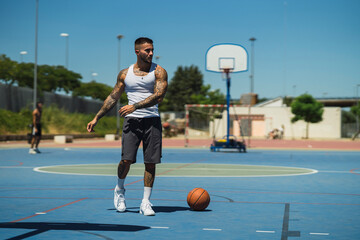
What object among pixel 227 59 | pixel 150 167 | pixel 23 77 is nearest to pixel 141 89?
pixel 150 167

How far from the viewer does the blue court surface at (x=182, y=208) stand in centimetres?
546

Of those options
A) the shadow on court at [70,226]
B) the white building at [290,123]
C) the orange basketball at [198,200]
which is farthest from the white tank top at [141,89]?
the white building at [290,123]

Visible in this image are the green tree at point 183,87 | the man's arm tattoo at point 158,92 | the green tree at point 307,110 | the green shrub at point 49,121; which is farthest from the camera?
the green tree at point 183,87

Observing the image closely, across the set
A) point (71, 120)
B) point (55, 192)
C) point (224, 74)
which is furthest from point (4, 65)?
point (55, 192)

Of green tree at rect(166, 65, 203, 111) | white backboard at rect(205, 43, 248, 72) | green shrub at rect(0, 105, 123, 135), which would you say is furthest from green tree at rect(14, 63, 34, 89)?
green tree at rect(166, 65, 203, 111)

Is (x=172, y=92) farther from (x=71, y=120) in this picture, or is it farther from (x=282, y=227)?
(x=282, y=227)

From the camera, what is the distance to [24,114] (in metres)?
38.0

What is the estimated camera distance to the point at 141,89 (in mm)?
6656

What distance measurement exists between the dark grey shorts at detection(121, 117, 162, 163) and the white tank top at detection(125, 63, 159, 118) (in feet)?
0.25

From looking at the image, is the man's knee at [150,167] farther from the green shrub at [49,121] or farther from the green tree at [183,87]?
the green tree at [183,87]

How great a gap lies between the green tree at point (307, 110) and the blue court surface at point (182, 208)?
49.4m

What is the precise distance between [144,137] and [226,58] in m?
17.2

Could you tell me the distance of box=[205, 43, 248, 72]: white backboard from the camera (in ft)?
76.2

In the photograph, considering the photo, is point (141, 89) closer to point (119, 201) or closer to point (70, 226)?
point (119, 201)
